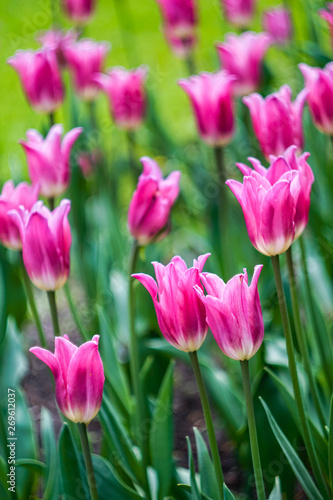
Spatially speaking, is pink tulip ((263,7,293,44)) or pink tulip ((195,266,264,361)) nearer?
pink tulip ((195,266,264,361))

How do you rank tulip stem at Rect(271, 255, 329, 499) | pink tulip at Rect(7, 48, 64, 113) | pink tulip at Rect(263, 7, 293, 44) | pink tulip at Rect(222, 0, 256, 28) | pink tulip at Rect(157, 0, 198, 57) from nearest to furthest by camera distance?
tulip stem at Rect(271, 255, 329, 499) → pink tulip at Rect(7, 48, 64, 113) → pink tulip at Rect(157, 0, 198, 57) → pink tulip at Rect(222, 0, 256, 28) → pink tulip at Rect(263, 7, 293, 44)

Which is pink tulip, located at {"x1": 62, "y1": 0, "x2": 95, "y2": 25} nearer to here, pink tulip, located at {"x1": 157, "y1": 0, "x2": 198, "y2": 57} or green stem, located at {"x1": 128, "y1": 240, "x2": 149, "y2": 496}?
pink tulip, located at {"x1": 157, "y1": 0, "x2": 198, "y2": 57}

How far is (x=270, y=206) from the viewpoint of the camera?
89 cm

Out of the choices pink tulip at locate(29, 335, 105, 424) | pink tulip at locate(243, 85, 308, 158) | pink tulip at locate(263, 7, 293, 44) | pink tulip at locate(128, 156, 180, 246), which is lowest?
pink tulip at locate(29, 335, 105, 424)

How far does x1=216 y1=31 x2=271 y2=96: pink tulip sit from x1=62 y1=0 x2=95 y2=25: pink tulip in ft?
→ 2.06

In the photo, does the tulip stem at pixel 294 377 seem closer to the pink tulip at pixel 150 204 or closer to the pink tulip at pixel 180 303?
the pink tulip at pixel 180 303

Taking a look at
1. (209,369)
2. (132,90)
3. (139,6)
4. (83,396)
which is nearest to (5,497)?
(83,396)

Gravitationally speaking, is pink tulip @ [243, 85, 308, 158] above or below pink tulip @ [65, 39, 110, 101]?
below

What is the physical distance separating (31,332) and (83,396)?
1673 mm

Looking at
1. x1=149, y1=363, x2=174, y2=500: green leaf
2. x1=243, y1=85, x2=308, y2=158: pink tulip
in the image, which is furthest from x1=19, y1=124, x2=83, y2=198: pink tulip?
x1=149, y1=363, x2=174, y2=500: green leaf

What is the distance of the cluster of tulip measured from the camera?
2.75ft

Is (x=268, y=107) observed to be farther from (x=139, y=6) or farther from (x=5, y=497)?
(x=139, y=6)

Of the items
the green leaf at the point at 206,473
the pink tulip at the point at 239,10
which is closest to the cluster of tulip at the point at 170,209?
the green leaf at the point at 206,473

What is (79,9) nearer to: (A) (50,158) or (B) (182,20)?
(B) (182,20)
